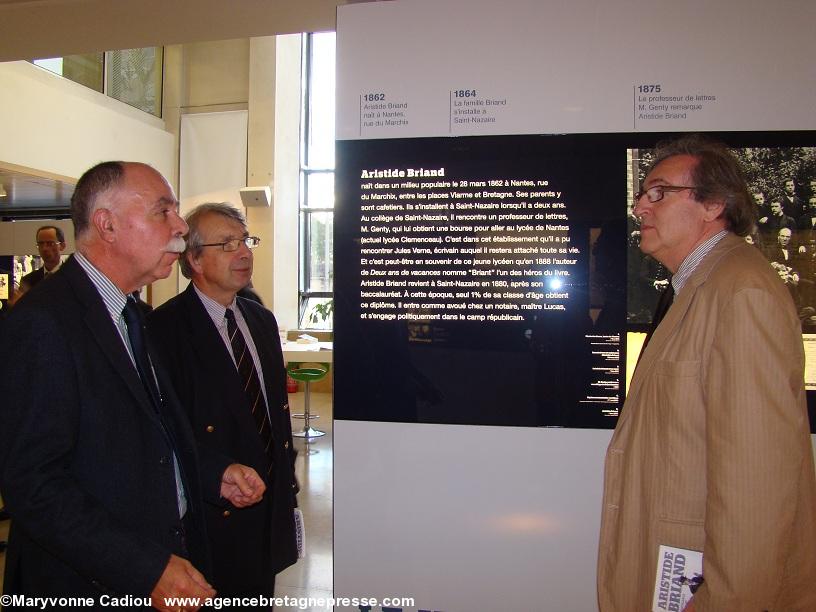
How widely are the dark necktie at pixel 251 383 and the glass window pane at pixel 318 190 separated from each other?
30.0 ft

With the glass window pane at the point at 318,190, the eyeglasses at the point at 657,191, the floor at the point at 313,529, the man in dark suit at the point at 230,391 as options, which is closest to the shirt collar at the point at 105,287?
the man in dark suit at the point at 230,391

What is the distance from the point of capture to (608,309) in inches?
92.5

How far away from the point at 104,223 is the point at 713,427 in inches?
64.5

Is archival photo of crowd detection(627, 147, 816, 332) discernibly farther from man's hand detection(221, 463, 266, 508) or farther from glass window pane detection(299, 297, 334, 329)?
glass window pane detection(299, 297, 334, 329)

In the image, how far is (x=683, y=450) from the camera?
1.41 metres

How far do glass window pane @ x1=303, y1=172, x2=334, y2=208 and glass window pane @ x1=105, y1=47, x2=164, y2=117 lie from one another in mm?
2993

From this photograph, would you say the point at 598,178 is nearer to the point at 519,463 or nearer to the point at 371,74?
the point at 371,74

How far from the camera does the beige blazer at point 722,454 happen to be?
126 centimetres

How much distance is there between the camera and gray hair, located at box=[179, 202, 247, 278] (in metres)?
2.29

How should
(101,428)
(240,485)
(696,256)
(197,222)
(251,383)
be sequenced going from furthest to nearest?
(197,222)
(251,383)
(240,485)
(696,256)
(101,428)

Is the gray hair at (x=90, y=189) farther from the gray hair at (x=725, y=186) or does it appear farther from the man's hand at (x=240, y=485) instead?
the gray hair at (x=725, y=186)

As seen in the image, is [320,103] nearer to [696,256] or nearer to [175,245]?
[175,245]

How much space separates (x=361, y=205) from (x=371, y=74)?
1.89 ft

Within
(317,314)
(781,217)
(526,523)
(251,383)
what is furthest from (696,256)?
(317,314)
